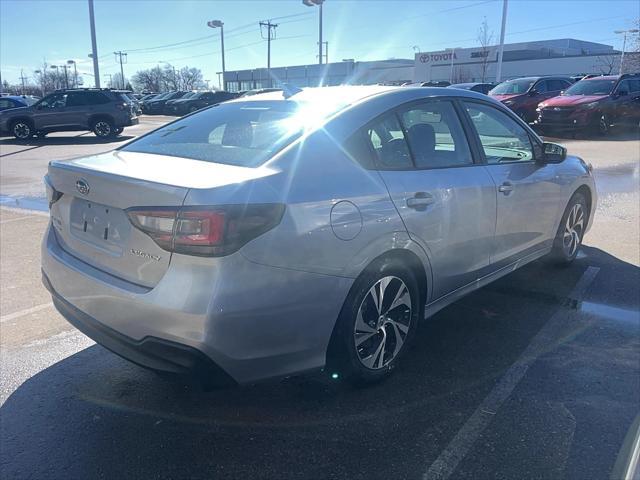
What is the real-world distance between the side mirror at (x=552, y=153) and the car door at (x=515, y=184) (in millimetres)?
65

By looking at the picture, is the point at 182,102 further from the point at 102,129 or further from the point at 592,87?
the point at 592,87

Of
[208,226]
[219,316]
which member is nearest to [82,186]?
[208,226]

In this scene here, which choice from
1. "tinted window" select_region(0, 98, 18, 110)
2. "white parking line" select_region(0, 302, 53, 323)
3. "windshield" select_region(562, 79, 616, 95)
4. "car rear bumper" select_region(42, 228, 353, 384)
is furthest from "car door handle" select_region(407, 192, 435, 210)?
"tinted window" select_region(0, 98, 18, 110)

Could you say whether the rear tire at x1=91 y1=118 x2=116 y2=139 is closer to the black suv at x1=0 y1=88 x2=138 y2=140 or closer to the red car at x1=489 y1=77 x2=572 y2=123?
the black suv at x1=0 y1=88 x2=138 y2=140

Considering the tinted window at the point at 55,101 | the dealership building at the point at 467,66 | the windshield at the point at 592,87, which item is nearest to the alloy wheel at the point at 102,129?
the tinted window at the point at 55,101

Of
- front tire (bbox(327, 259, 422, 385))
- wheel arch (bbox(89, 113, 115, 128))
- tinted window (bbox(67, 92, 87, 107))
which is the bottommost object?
front tire (bbox(327, 259, 422, 385))

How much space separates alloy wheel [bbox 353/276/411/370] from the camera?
9.66ft

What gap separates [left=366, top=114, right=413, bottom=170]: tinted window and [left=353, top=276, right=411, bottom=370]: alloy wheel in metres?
0.66

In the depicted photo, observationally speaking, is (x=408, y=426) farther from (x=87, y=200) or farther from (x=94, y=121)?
(x=94, y=121)

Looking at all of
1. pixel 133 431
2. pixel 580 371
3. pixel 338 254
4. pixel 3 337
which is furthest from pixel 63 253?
pixel 580 371

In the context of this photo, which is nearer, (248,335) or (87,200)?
(248,335)

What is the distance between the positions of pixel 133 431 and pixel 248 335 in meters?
0.91

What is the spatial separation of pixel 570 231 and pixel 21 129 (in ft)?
66.2

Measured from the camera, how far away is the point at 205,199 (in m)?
2.28
